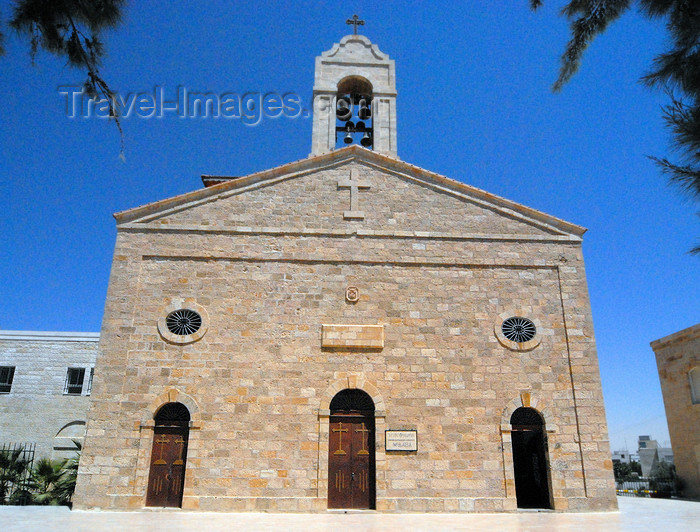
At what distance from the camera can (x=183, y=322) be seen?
1262 cm

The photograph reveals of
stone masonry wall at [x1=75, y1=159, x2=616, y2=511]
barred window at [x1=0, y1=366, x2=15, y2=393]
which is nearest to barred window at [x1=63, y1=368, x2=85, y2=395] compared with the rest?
barred window at [x1=0, y1=366, x2=15, y2=393]

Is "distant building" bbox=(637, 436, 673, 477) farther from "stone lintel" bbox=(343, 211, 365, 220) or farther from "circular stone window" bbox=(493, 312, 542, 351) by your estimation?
"stone lintel" bbox=(343, 211, 365, 220)

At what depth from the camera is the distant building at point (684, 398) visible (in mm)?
15656

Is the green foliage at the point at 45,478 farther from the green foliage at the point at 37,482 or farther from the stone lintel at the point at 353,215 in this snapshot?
the stone lintel at the point at 353,215

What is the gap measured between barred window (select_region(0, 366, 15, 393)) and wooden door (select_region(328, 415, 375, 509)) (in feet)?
46.3

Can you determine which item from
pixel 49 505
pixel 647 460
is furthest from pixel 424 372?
pixel 647 460

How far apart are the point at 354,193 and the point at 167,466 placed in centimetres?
784

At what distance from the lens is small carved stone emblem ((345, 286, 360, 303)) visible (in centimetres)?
1289

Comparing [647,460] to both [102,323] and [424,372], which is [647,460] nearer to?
[424,372]

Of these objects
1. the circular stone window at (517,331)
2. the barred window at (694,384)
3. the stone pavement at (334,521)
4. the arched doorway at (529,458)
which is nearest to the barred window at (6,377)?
the stone pavement at (334,521)

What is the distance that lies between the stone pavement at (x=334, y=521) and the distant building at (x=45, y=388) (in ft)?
26.4

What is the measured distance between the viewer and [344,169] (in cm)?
1427

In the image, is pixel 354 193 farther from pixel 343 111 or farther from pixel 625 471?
pixel 625 471

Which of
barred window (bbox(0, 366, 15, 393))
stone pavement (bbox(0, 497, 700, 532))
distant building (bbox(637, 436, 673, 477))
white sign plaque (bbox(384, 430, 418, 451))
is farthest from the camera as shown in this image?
distant building (bbox(637, 436, 673, 477))
